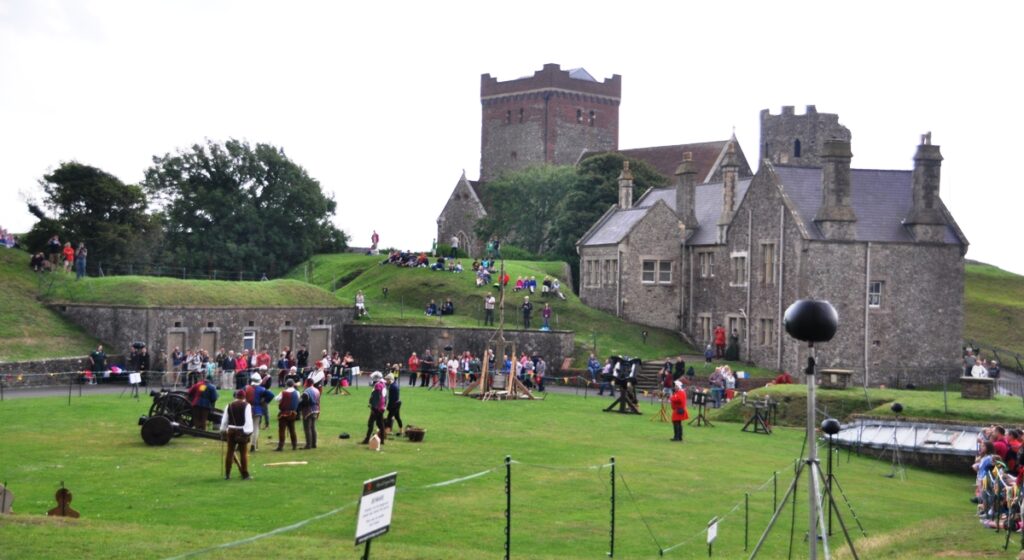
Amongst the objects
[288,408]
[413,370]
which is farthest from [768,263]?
[288,408]

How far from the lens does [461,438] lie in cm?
3078

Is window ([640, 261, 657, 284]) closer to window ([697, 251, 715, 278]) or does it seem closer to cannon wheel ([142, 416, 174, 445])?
window ([697, 251, 715, 278])

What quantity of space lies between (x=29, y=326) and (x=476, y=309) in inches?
A: 1002

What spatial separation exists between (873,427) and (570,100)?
287 feet

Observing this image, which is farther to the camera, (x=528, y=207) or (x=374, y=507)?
(x=528, y=207)

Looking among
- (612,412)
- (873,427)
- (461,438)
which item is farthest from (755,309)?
(461,438)

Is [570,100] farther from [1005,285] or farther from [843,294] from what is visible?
[843,294]

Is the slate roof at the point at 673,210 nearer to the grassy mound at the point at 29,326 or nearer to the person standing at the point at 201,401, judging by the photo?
the grassy mound at the point at 29,326

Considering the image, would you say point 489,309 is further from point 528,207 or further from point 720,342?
point 528,207

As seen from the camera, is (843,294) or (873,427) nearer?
(873,427)

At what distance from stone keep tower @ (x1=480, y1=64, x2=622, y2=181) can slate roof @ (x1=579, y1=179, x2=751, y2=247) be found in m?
43.5

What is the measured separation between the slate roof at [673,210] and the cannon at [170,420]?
40.2 metres

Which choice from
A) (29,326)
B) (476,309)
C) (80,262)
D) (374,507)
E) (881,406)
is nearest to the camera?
(374,507)

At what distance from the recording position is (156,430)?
2703 cm
